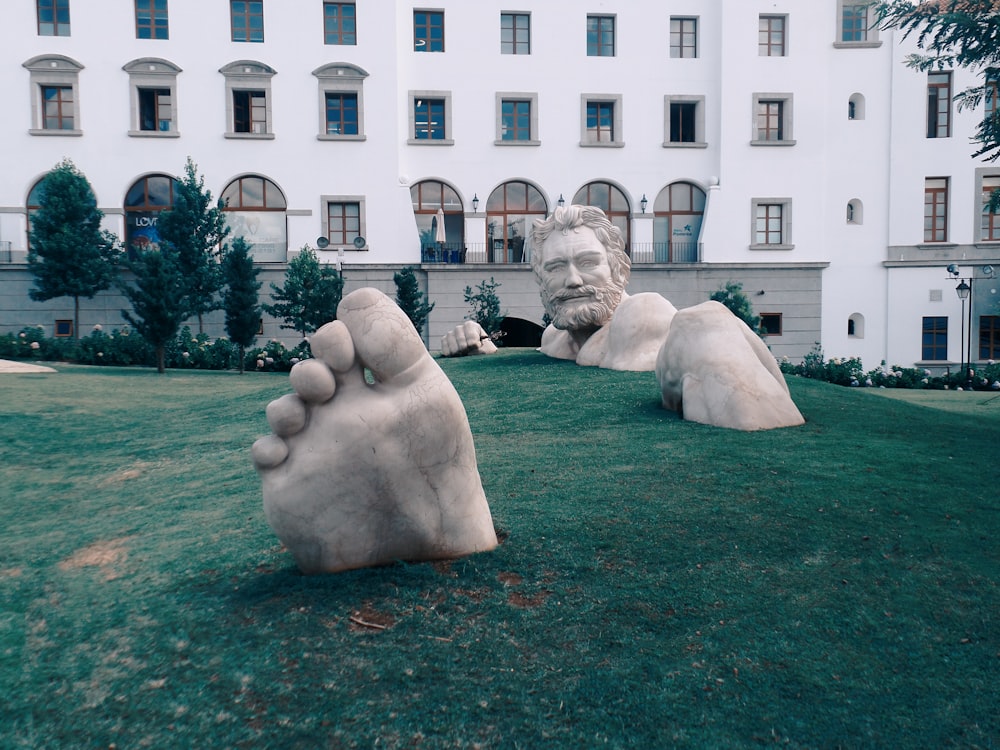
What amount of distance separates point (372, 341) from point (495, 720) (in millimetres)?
1373

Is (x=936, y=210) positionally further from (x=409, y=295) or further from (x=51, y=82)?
(x=51, y=82)

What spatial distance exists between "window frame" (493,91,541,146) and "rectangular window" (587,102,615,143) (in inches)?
70.8

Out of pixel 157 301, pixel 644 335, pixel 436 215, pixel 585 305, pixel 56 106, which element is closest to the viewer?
pixel 644 335

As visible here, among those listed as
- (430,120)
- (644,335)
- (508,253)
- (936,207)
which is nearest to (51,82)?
(430,120)

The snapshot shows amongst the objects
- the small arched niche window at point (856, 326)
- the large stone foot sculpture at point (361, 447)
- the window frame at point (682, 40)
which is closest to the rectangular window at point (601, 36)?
the window frame at point (682, 40)

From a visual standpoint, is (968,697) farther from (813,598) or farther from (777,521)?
(777,521)

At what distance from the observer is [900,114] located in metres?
25.3

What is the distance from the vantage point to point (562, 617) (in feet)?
8.82

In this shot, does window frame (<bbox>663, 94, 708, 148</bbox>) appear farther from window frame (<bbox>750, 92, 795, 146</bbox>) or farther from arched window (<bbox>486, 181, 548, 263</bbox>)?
arched window (<bbox>486, 181, 548, 263</bbox>)

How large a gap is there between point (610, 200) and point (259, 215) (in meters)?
11.1

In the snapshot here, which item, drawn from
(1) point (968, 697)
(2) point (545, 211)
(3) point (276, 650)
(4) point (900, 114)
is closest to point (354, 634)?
(3) point (276, 650)

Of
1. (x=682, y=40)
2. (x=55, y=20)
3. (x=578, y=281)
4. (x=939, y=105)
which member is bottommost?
(x=578, y=281)

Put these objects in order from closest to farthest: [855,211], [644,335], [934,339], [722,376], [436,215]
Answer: [722,376] → [644,335] → [436,215] → [934,339] → [855,211]

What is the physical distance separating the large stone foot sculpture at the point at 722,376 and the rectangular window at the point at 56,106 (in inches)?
908
